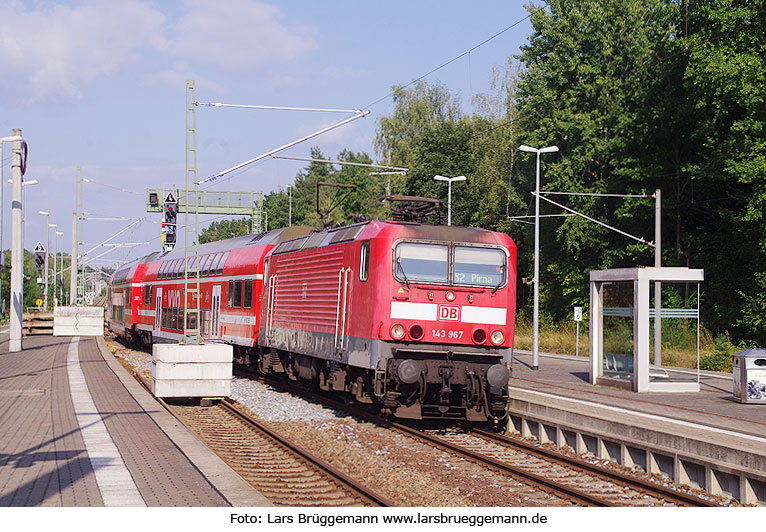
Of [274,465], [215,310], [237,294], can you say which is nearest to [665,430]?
[274,465]

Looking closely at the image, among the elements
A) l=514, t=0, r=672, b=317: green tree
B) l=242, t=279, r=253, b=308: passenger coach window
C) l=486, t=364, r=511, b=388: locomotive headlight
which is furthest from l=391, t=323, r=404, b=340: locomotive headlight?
l=514, t=0, r=672, b=317: green tree

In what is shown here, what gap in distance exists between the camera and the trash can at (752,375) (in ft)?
57.2

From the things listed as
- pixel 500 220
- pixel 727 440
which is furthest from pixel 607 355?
pixel 500 220

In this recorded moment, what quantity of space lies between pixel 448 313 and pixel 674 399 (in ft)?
21.9

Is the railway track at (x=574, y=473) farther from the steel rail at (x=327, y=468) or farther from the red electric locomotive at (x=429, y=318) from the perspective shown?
the steel rail at (x=327, y=468)

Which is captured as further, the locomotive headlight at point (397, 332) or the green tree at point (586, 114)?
the green tree at point (586, 114)

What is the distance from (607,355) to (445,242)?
8332mm

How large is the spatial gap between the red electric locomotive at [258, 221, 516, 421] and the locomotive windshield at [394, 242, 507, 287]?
0.02m

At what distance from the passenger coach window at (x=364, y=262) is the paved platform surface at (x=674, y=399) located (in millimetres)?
5377

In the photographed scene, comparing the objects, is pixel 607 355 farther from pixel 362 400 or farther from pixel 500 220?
pixel 500 220

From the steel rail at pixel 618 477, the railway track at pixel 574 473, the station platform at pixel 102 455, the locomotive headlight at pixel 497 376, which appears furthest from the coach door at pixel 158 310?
the locomotive headlight at pixel 497 376

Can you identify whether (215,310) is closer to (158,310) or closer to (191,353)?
(158,310)

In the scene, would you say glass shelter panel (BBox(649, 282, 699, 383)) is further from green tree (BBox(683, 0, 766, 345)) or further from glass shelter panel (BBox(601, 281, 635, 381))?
green tree (BBox(683, 0, 766, 345))

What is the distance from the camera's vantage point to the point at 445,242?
48.5 feet
